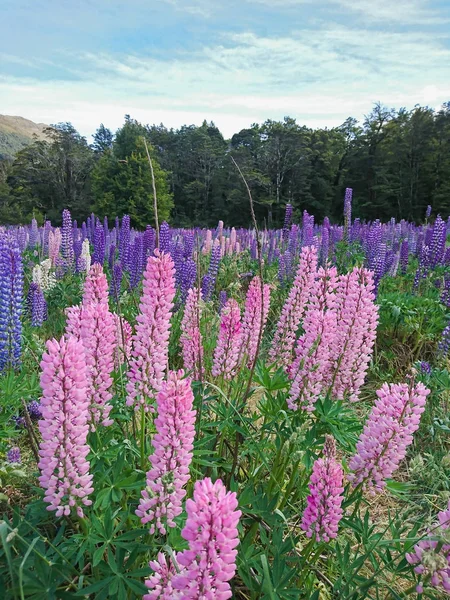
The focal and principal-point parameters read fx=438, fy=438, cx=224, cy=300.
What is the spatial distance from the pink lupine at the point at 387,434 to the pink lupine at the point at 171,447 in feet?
2.60

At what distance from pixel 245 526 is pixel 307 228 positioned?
6.83 m

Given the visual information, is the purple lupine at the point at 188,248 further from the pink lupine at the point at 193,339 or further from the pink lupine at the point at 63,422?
the pink lupine at the point at 63,422

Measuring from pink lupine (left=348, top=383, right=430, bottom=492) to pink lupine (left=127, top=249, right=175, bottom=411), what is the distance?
863mm

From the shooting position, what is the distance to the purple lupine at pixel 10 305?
3143 mm

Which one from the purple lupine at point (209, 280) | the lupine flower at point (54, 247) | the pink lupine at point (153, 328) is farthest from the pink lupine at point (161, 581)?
the lupine flower at point (54, 247)

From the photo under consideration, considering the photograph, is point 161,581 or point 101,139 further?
point 101,139

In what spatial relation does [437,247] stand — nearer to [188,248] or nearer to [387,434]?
[188,248]

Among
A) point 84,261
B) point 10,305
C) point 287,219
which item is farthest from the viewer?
point 287,219

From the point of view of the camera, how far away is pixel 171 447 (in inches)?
51.9

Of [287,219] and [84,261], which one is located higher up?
[287,219]

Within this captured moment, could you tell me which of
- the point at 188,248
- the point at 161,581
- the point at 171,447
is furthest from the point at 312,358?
the point at 188,248

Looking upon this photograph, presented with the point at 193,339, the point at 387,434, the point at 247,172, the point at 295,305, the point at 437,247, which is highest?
the point at 247,172

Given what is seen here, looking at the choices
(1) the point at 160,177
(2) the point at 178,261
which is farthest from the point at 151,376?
(1) the point at 160,177

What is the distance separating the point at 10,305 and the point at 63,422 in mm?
2160
